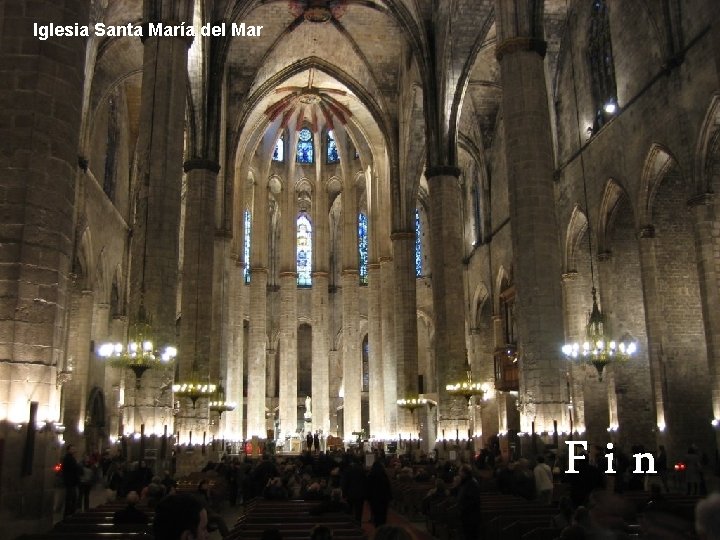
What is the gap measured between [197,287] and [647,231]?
48.5 ft

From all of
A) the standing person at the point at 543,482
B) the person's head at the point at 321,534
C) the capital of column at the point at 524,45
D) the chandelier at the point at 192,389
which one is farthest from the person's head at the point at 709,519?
the chandelier at the point at 192,389

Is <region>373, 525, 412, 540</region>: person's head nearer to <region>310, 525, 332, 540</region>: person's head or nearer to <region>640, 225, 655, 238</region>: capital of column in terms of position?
<region>310, 525, 332, 540</region>: person's head

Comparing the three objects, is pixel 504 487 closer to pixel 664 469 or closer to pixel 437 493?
pixel 437 493

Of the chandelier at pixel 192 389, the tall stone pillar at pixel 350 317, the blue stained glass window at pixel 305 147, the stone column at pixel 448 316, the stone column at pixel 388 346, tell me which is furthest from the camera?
the blue stained glass window at pixel 305 147

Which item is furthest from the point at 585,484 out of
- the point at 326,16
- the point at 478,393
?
the point at 326,16

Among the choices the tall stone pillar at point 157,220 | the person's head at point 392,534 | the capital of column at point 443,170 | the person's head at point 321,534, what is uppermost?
the capital of column at point 443,170

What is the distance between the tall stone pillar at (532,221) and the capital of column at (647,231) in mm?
6839

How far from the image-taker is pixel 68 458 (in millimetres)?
13242

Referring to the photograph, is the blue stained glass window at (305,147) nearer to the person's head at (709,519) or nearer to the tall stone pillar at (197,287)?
the tall stone pillar at (197,287)

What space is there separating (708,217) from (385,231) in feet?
75.3

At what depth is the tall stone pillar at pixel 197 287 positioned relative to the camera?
23984mm

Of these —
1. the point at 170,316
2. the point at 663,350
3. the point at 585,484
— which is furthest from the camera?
the point at 663,350

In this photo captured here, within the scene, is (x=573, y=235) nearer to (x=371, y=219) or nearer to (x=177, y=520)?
(x=371, y=219)

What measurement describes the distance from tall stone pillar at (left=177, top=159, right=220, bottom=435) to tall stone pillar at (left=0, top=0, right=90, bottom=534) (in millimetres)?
14647
